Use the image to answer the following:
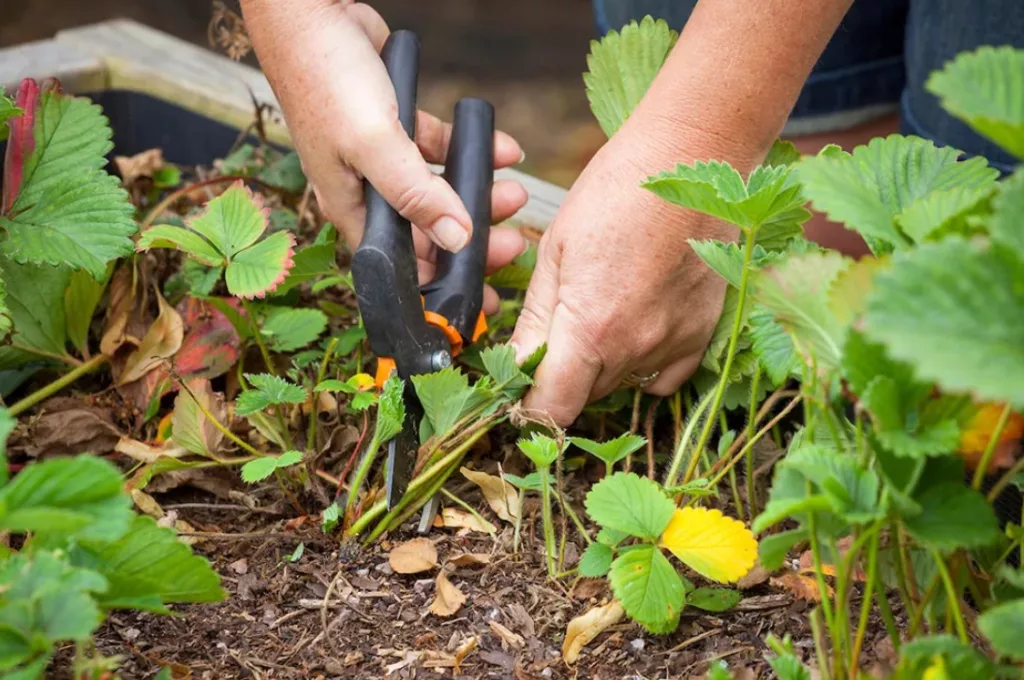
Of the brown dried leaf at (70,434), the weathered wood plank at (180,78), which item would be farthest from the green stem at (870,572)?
the weathered wood plank at (180,78)

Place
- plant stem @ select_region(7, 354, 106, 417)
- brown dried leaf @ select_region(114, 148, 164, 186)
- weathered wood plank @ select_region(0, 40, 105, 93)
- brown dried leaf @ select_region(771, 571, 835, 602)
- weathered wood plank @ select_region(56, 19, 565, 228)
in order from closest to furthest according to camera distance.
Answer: brown dried leaf @ select_region(771, 571, 835, 602)
plant stem @ select_region(7, 354, 106, 417)
brown dried leaf @ select_region(114, 148, 164, 186)
weathered wood plank @ select_region(0, 40, 105, 93)
weathered wood plank @ select_region(56, 19, 565, 228)

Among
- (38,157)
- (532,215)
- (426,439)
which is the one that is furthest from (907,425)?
(532,215)

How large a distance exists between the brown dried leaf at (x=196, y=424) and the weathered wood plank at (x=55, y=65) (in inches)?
29.6

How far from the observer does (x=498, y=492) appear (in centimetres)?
96

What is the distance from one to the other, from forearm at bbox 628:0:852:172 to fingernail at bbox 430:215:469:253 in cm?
19

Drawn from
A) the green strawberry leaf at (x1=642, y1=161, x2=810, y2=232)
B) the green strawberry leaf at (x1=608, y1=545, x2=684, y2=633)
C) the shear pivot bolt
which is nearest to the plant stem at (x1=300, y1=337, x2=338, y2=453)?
the shear pivot bolt

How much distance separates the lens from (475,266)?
102 centimetres

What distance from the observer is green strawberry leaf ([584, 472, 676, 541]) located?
0.74 m

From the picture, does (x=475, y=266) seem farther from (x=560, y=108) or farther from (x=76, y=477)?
(x=560, y=108)

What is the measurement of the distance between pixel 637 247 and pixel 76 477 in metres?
0.55

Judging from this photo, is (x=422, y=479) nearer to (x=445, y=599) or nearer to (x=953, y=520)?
(x=445, y=599)

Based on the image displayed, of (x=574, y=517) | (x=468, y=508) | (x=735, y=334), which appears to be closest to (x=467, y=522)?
(x=468, y=508)

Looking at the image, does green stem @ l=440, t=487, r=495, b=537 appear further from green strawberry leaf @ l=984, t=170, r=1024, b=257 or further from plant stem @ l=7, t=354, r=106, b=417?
green strawberry leaf @ l=984, t=170, r=1024, b=257

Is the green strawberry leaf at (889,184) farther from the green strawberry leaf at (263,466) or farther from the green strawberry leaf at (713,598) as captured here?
the green strawberry leaf at (263,466)
